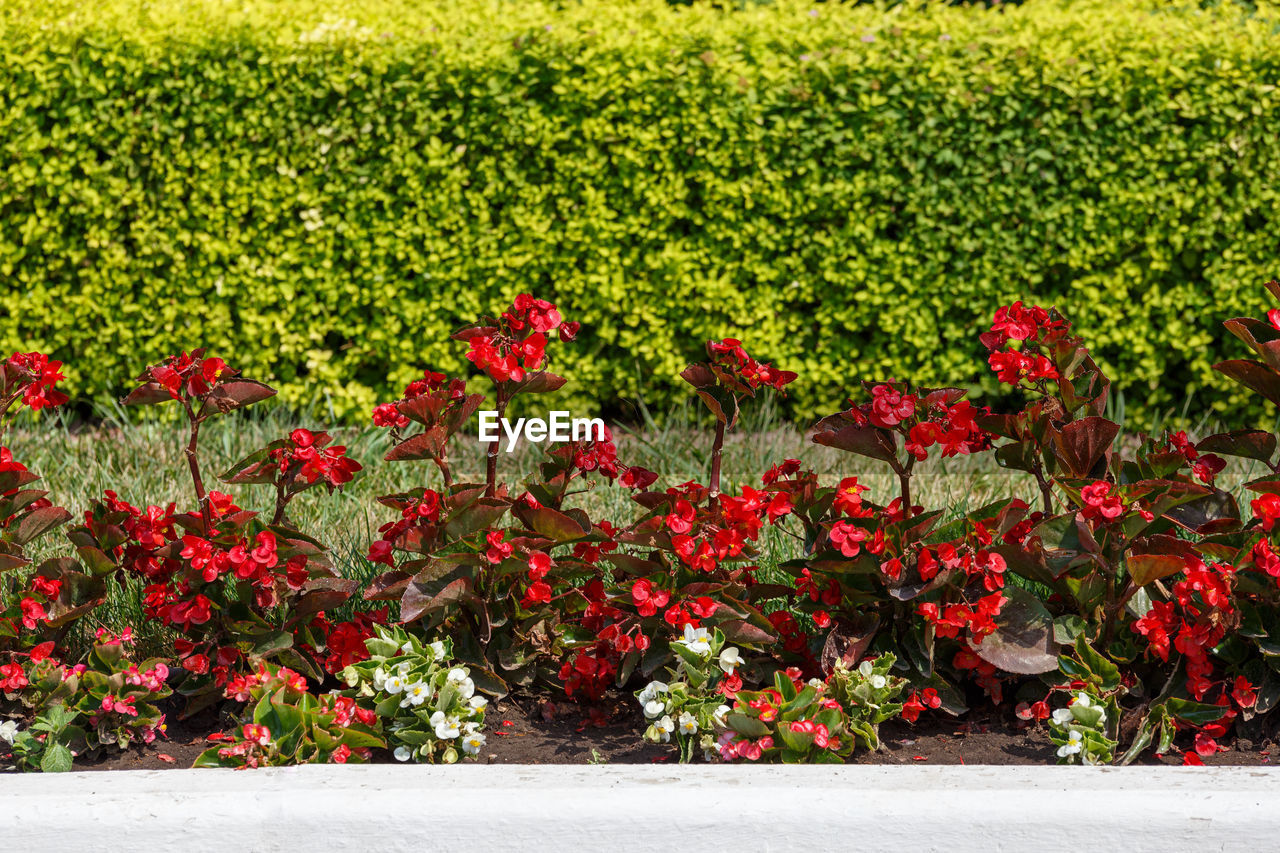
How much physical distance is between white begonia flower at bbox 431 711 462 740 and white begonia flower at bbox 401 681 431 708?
33 millimetres

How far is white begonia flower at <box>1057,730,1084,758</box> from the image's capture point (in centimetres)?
190

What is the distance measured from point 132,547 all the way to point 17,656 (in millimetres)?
292

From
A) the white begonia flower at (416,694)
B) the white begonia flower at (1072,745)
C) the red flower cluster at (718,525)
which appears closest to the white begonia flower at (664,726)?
the red flower cluster at (718,525)

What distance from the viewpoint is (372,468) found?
3.88m

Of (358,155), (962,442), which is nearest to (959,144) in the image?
(358,155)

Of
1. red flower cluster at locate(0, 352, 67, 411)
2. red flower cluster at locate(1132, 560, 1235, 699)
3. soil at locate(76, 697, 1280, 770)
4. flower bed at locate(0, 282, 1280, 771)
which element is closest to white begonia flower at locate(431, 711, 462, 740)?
flower bed at locate(0, 282, 1280, 771)

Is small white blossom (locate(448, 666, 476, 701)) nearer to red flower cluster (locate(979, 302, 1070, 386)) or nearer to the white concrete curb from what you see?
the white concrete curb

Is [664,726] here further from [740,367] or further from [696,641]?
[740,367]

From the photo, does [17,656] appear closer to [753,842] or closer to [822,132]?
[753,842]

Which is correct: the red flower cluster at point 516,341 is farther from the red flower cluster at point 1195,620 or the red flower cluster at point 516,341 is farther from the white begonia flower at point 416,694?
the red flower cluster at point 1195,620

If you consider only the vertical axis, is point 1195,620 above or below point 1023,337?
below

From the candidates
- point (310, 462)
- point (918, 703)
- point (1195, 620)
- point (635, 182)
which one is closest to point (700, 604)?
point (918, 703)

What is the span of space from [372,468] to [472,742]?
6.70ft

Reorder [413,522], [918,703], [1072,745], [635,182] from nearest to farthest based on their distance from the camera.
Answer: [1072,745] < [918,703] < [413,522] < [635,182]
